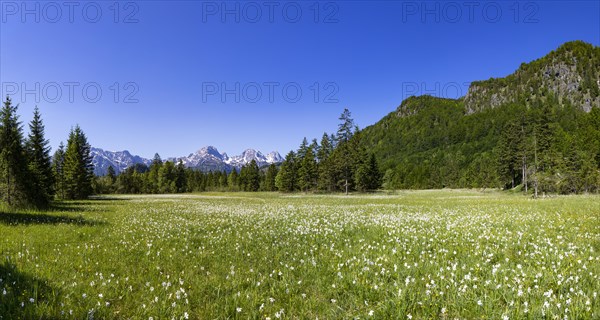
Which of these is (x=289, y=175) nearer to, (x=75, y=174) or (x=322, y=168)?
(x=322, y=168)

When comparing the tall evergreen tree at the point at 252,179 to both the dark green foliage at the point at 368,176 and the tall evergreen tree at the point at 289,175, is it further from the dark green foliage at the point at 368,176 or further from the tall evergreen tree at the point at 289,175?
the dark green foliage at the point at 368,176

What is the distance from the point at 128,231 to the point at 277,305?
9646 mm

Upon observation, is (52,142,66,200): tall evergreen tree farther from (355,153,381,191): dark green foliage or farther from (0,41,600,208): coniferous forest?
(355,153,381,191): dark green foliage

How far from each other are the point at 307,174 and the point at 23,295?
7234 centimetres

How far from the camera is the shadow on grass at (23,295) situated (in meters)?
4.22

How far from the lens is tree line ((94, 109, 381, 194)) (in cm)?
7119

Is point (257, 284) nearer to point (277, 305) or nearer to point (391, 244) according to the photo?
point (277, 305)

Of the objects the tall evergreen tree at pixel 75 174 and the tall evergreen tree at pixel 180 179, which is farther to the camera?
the tall evergreen tree at pixel 180 179

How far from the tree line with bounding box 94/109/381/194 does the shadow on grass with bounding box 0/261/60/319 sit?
6057 cm

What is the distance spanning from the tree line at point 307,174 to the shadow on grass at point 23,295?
60.6 meters

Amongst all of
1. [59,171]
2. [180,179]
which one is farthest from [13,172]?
Result: [180,179]

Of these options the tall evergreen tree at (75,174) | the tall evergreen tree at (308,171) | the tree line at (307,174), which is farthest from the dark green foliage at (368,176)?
the tall evergreen tree at (75,174)

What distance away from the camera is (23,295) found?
15.8 feet

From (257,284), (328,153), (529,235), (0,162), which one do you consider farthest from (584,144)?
(0,162)
